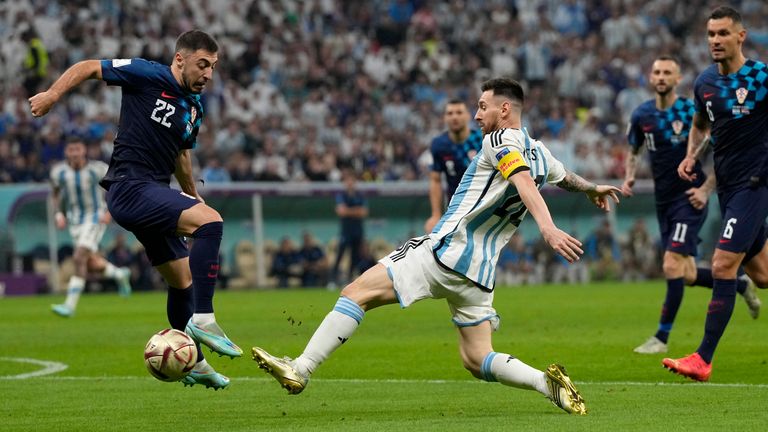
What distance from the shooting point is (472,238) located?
320 inches

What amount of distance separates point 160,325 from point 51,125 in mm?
11123

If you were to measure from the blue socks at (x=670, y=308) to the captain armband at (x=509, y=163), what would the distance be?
511 cm

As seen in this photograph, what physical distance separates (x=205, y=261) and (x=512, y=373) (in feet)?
7.62

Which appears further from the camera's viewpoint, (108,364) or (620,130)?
(620,130)

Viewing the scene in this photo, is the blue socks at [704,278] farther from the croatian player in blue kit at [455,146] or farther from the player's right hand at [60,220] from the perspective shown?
the player's right hand at [60,220]

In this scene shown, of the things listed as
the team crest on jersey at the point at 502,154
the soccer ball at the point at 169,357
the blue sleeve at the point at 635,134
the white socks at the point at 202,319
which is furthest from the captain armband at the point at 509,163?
the blue sleeve at the point at 635,134

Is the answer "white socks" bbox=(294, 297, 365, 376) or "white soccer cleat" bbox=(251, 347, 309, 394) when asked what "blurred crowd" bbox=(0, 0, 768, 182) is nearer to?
"white socks" bbox=(294, 297, 365, 376)

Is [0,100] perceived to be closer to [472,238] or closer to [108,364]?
[108,364]

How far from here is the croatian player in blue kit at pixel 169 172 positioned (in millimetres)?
9023

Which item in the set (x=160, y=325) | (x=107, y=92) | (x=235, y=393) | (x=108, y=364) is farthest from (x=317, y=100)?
(x=235, y=393)

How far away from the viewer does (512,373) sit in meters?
8.06

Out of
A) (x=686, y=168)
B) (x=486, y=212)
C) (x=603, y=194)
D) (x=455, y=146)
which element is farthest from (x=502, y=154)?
(x=455, y=146)

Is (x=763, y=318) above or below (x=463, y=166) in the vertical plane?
below

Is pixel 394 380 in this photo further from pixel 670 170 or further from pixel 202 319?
pixel 670 170
